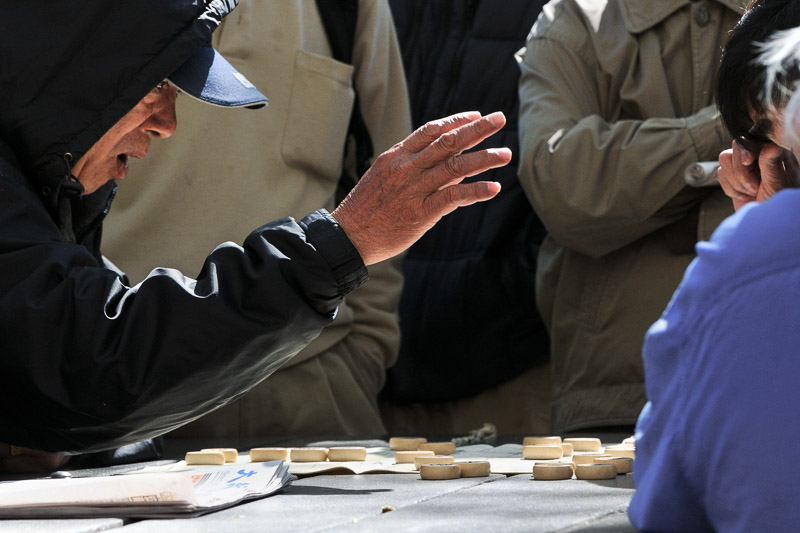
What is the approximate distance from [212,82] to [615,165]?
1.46m

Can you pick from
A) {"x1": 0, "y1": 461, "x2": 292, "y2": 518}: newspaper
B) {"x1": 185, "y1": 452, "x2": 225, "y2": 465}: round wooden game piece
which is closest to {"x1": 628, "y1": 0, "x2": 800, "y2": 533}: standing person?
{"x1": 0, "y1": 461, "x2": 292, "y2": 518}: newspaper

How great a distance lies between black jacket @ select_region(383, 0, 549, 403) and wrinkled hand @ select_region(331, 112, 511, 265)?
2426 millimetres

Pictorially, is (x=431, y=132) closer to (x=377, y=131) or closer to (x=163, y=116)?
A: (x=163, y=116)

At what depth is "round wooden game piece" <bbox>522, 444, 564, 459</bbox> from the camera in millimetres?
2678

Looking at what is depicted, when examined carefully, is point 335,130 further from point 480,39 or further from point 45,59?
point 45,59

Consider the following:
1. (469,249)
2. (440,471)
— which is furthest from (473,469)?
(469,249)

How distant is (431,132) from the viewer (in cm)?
228

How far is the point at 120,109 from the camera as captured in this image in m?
2.48

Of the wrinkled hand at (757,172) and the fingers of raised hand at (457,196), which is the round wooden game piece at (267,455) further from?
the wrinkled hand at (757,172)

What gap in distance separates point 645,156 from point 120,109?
5.73 ft

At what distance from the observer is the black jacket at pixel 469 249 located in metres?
4.70

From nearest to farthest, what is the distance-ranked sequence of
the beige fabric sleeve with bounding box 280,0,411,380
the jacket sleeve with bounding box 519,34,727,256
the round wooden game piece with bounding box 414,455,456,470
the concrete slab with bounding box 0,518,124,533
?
the concrete slab with bounding box 0,518,124,533 < the round wooden game piece with bounding box 414,455,456,470 < the jacket sleeve with bounding box 519,34,727,256 < the beige fabric sleeve with bounding box 280,0,411,380

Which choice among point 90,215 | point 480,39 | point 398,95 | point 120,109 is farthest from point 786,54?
point 480,39

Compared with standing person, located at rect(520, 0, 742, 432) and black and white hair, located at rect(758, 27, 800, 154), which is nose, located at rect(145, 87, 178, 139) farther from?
black and white hair, located at rect(758, 27, 800, 154)
